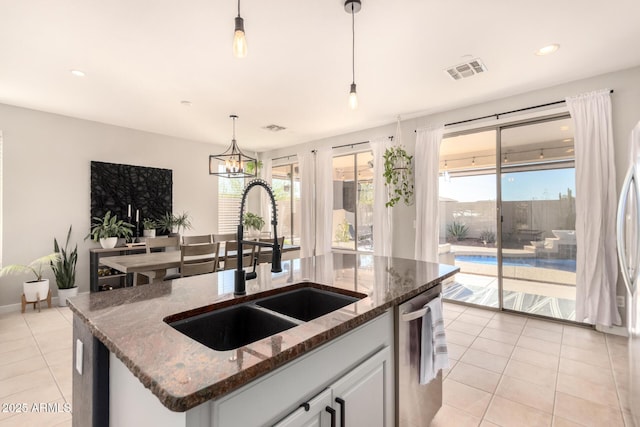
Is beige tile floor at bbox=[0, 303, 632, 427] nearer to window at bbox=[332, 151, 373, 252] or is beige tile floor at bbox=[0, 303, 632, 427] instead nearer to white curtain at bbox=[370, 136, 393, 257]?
white curtain at bbox=[370, 136, 393, 257]

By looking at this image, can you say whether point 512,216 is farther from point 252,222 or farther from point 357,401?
point 252,222

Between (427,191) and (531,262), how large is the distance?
4.98 feet

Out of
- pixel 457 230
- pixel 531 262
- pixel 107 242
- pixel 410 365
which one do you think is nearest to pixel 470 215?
pixel 457 230

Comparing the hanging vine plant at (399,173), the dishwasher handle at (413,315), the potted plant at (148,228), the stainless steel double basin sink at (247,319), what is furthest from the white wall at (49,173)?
the dishwasher handle at (413,315)

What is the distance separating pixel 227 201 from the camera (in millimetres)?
6320

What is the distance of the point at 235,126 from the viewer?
193 inches

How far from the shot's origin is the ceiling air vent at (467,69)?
2936 millimetres

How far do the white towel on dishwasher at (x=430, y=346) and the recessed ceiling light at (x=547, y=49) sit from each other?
2.57 m

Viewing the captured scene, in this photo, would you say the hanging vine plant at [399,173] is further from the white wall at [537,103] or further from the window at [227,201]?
the window at [227,201]

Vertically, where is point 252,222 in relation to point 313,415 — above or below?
above

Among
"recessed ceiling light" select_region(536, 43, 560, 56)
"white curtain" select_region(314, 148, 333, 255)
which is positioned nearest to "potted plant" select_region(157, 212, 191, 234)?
"white curtain" select_region(314, 148, 333, 255)

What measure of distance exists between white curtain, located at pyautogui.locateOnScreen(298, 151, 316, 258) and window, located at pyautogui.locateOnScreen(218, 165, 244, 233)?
141 centimetres

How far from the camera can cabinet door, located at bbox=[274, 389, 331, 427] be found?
34.4 inches

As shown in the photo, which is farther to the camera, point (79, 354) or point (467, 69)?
point (467, 69)
